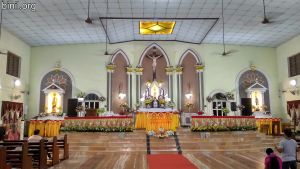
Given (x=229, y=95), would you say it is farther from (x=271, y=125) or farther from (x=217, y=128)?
(x=217, y=128)

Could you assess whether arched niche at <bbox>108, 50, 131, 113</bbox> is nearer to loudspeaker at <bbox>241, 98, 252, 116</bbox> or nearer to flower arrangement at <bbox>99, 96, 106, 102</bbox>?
flower arrangement at <bbox>99, 96, 106, 102</bbox>

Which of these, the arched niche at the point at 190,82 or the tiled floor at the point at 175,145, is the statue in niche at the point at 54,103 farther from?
the arched niche at the point at 190,82

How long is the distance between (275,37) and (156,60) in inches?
265

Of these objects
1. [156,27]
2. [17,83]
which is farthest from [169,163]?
[17,83]

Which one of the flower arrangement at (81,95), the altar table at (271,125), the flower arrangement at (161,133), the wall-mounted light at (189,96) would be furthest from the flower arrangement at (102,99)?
the altar table at (271,125)

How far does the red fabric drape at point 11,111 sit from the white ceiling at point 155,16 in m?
3.58

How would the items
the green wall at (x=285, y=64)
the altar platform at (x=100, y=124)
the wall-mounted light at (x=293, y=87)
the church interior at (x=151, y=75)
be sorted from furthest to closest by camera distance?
the green wall at (x=285, y=64)
the wall-mounted light at (x=293, y=87)
the altar platform at (x=100, y=124)
the church interior at (x=151, y=75)

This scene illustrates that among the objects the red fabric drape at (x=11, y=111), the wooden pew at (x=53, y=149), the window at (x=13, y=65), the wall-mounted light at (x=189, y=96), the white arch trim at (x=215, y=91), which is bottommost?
the wooden pew at (x=53, y=149)

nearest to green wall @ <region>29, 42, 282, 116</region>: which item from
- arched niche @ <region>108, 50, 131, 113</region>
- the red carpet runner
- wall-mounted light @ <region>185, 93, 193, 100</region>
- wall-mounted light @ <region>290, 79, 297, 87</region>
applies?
arched niche @ <region>108, 50, 131, 113</region>

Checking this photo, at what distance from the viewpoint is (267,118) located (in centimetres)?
1499

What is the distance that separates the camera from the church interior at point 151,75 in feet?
35.0

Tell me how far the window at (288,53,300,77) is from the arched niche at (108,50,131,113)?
930cm

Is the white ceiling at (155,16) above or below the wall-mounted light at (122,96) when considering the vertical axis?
above

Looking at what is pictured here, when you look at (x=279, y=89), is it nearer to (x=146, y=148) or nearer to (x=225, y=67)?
(x=225, y=67)
